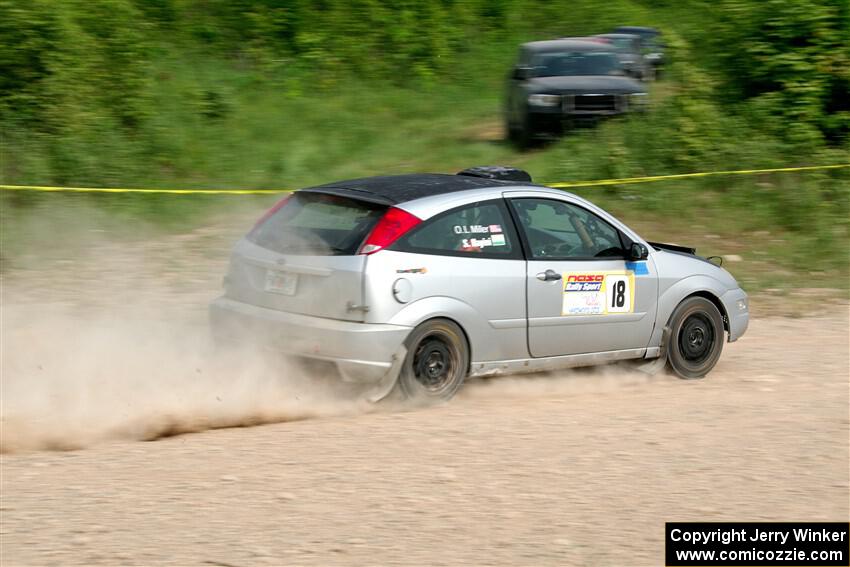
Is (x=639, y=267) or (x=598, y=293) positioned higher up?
(x=639, y=267)

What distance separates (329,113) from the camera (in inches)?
805

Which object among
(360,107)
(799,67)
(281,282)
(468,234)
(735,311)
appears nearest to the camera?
(281,282)

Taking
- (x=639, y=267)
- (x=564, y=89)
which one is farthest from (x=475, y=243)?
(x=564, y=89)

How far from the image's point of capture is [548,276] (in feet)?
26.3

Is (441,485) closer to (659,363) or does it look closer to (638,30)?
(659,363)

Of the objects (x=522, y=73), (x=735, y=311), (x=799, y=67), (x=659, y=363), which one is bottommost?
(x=659, y=363)

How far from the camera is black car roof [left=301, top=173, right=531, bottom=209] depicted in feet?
25.2

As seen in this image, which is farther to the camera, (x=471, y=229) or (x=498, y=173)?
(x=498, y=173)

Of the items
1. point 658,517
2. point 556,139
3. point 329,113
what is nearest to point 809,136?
point 556,139

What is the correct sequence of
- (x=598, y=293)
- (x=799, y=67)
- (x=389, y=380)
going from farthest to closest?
(x=799, y=67)
(x=598, y=293)
(x=389, y=380)

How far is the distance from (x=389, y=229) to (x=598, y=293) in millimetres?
1822

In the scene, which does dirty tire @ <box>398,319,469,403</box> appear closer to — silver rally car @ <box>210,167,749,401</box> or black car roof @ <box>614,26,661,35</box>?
silver rally car @ <box>210,167,749,401</box>

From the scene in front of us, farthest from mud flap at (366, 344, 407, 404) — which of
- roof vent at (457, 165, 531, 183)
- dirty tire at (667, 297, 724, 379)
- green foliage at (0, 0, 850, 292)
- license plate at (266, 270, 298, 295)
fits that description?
green foliage at (0, 0, 850, 292)

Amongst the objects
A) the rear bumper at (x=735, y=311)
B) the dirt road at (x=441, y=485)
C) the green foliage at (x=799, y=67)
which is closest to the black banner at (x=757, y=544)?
the dirt road at (x=441, y=485)
